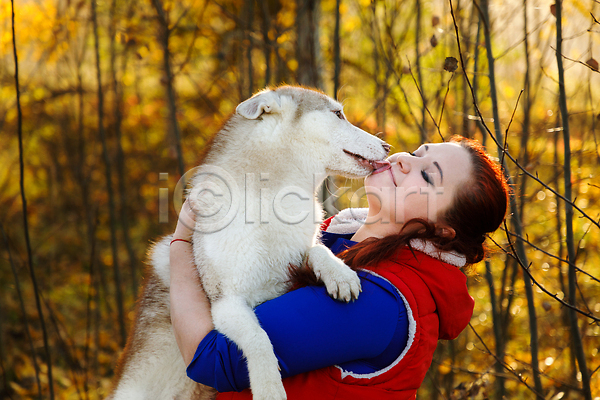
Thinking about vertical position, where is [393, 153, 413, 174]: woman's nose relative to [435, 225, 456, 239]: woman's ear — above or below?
above

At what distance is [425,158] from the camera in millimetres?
1811

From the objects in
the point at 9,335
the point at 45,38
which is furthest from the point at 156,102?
the point at 9,335

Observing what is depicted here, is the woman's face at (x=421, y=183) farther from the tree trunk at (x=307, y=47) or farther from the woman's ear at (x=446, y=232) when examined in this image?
the tree trunk at (x=307, y=47)

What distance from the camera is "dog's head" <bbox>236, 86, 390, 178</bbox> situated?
197 cm

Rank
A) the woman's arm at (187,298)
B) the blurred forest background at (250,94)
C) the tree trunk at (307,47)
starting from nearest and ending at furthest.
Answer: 1. the woman's arm at (187,298)
2. the blurred forest background at (250,94)
3. the tree trunk at (307,47)

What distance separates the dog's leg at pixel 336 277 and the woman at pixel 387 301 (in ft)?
0.10

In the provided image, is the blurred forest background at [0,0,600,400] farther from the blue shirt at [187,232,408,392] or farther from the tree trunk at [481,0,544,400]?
the blue shirt at [187,232,408,392]

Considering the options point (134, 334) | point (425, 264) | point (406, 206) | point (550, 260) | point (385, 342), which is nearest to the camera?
point (385, 342)

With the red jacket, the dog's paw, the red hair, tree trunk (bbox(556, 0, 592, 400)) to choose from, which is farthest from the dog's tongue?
the dog's paw

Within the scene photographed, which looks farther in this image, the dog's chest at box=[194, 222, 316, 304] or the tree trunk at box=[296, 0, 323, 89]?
the tree trunk at box=[296, 0, 323, 89]

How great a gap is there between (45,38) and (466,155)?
204 inches

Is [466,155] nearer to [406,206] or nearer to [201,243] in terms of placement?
[406,206]

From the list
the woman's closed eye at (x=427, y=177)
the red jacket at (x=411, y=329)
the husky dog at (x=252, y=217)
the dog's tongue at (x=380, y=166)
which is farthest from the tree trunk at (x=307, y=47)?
the red jacket at (x=411, y=329)

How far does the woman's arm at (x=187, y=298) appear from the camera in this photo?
1.56 meters
